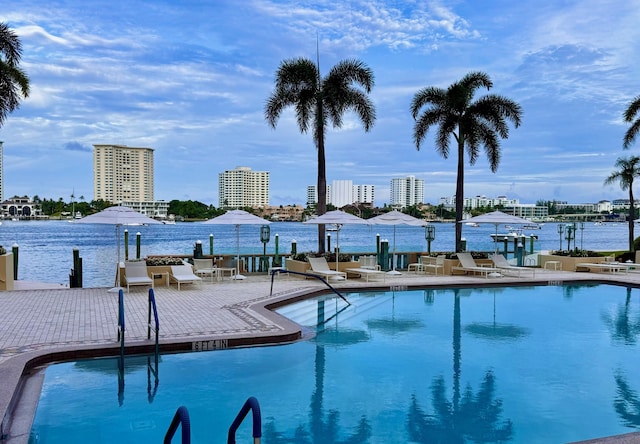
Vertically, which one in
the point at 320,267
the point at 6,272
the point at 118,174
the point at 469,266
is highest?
the point at 118,174

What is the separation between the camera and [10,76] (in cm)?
1808

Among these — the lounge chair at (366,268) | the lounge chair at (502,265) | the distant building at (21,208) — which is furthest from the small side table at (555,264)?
the distant building at (21,208)

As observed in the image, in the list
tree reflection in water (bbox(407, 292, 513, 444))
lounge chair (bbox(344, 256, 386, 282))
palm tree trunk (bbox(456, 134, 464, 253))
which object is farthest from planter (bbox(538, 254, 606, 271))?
tree reflection in water (bbox(407, 292, 513, 444))

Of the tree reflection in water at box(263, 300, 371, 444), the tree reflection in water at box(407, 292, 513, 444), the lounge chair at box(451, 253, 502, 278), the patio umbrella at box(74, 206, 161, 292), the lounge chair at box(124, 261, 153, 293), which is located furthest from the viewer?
the lounge chair at box(451, 253, 502, 278)

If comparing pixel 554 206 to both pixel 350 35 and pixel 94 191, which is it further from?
pixel 350 35

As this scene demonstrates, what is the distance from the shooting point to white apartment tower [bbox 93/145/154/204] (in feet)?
378

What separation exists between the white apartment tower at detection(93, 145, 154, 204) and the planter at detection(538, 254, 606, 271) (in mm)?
103880

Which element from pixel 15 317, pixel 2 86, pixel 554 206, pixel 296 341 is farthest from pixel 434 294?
pixel 554 206

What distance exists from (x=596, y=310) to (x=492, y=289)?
12.4 ft

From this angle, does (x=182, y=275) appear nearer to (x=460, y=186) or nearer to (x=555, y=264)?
(x=460, y=186)

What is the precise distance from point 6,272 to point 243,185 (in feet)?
375

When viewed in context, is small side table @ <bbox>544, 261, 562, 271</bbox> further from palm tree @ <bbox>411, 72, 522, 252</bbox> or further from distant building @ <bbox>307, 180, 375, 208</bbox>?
distant building @ <bbox>307, 180, 375, 208</bbox>

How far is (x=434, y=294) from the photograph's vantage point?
15.8 metres

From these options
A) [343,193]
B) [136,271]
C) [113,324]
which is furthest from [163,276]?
[343,193]
